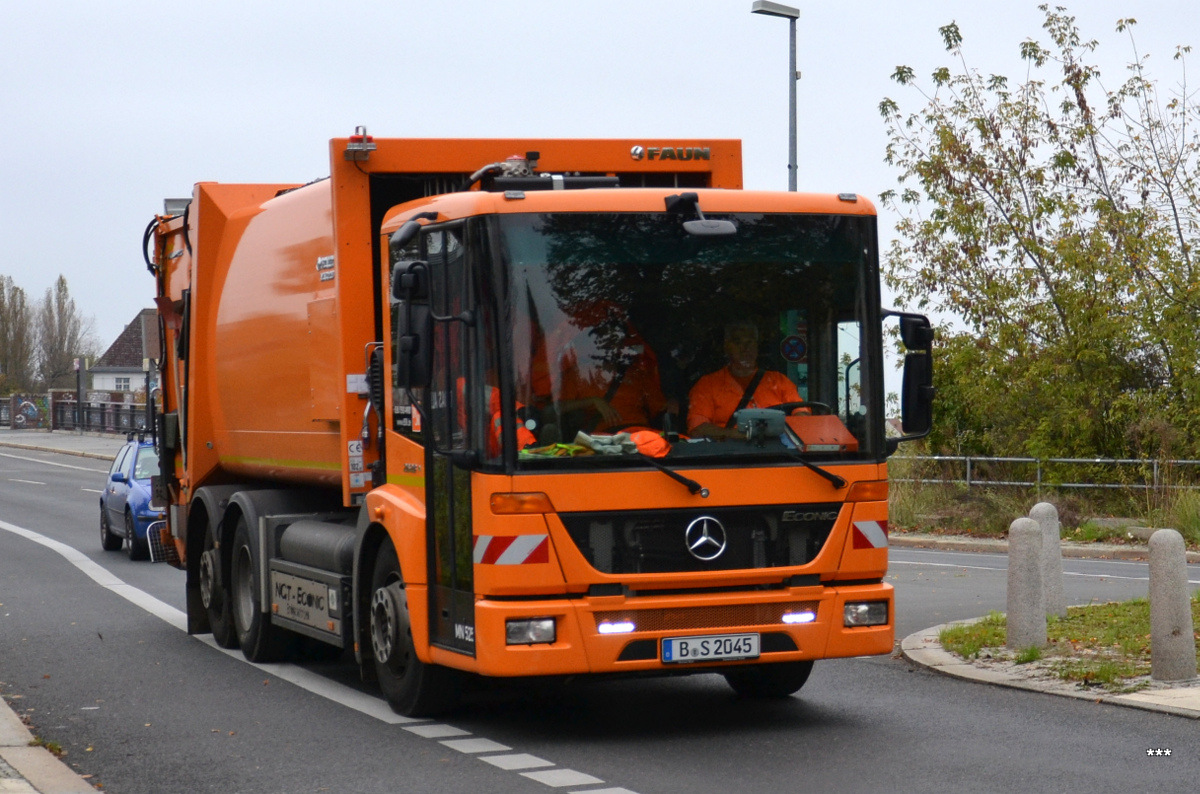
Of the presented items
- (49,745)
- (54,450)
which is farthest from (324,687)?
(54,450)

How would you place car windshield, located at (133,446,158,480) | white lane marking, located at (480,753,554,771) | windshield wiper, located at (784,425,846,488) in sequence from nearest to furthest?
white lane marking, located at (480,753,554,771) < windshield wiper, located at (784,425,846,488) < car windshield, located at (133,446,158,480)

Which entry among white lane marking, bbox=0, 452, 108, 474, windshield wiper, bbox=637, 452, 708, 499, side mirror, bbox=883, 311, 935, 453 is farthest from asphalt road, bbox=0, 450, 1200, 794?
white lane marking, bbox=0, 452, 108, 474

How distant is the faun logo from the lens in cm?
1041

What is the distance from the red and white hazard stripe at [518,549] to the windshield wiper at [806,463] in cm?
133

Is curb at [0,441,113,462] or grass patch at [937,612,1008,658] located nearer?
grass patch at [937,612,1008,658]

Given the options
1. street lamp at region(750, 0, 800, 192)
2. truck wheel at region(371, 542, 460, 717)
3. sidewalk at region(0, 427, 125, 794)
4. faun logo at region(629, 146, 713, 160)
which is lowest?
sidewalk at region(0, 427, 125, 794)

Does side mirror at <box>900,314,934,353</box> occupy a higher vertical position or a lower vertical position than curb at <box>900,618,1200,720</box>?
higher

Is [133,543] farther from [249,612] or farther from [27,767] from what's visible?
[27,767]

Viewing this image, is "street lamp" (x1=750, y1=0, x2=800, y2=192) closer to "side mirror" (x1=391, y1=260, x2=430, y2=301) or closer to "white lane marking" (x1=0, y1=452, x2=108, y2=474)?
"side mirror" (x1=391, y1=260, x2=430, y2=301)

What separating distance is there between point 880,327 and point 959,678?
268 cm

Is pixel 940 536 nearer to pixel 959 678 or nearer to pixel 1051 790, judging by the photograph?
pixel 959 678

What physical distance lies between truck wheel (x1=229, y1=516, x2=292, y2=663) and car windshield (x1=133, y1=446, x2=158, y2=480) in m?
10.1

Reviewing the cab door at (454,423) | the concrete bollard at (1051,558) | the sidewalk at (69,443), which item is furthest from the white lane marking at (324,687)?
the sidewalk at (69,443)

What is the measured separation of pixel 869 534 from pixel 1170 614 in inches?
78.1
